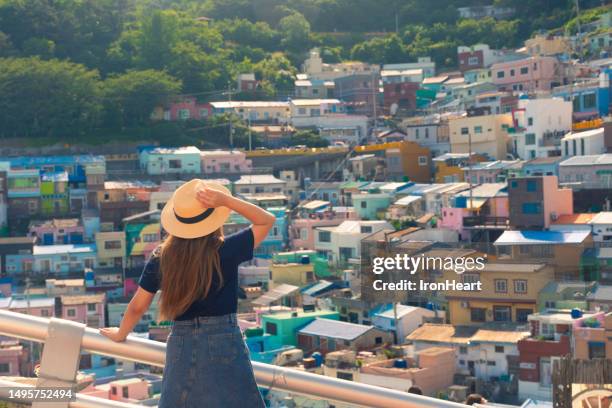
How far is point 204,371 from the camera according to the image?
6.17 feet

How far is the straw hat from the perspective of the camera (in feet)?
6.15

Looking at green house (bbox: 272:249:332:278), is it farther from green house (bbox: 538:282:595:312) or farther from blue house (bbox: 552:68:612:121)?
green house (bbox: 538:282:595:312)

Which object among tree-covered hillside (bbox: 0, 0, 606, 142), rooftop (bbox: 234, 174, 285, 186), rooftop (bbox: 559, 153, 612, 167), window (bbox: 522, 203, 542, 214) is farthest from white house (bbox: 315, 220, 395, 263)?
tree-covered hillside (bbox: 0, 0, 606, 142)

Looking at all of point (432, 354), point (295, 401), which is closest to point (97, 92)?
point (432, 354)

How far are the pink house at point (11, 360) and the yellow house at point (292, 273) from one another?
419 cm

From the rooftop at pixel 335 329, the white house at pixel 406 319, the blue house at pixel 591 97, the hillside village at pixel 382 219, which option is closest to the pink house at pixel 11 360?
the hillside village at pixel 382 219

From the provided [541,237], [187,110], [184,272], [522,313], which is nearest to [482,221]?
[541,237]

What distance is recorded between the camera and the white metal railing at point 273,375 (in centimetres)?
192

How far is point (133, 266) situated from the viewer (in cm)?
1731

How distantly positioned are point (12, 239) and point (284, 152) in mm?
6397

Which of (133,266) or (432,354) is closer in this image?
(432,354)

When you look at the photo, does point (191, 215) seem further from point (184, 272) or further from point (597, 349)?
point (597, 349)

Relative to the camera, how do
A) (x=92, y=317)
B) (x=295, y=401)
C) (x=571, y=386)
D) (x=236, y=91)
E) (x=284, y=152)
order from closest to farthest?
(x=571, y=386) → (x=295, y=401) → (x=92, y=317) → (x=284, y=152) → (x=236, y=91)

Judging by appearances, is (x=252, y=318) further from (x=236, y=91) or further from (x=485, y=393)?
(x=236, y=91)
